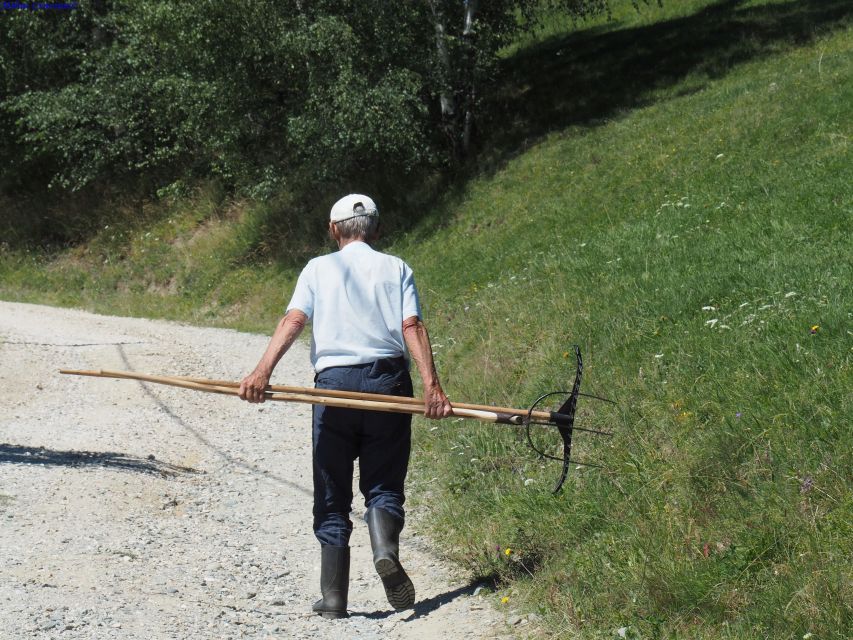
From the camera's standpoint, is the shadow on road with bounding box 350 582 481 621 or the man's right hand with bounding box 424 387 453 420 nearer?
the man's right hand with bounding box 424 387 453 420

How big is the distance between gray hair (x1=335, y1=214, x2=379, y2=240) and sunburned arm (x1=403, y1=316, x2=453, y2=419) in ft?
1.68

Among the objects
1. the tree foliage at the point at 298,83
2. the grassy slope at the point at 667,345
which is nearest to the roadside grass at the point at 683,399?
the grassy slope at the point at 667,345

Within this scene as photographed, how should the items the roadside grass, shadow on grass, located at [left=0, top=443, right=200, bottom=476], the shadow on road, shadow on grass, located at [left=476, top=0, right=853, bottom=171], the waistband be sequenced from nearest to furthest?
the roadside grass
the waistband
the shadow on road
shadow on grass, located at [left=0, top=443, right=200, bottom=476]
shadow on grass, located at [left=476, top=0, right=853, bottom=171]

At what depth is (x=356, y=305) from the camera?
200 inches

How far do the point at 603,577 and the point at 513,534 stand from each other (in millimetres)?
1099

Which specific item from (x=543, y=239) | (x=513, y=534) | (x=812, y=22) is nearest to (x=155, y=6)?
(x=543, y=239)

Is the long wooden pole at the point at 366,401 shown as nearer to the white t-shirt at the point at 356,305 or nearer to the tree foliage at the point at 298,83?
the white t-shirt at the point at 356,305

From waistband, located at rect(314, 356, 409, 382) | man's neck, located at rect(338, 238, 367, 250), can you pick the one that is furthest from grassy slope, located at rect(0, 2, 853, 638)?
man's neck, located at rect(338, 238, 367, 250)

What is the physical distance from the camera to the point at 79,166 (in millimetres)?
26406

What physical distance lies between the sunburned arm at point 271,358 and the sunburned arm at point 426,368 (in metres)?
0.52

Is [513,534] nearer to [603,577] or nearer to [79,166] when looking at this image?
[603,577]

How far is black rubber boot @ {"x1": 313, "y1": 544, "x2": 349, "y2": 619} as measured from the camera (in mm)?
5117

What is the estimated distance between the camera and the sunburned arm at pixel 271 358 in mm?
4902

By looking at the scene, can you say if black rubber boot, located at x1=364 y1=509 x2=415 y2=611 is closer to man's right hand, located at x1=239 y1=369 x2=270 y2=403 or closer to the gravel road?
the gravel road
